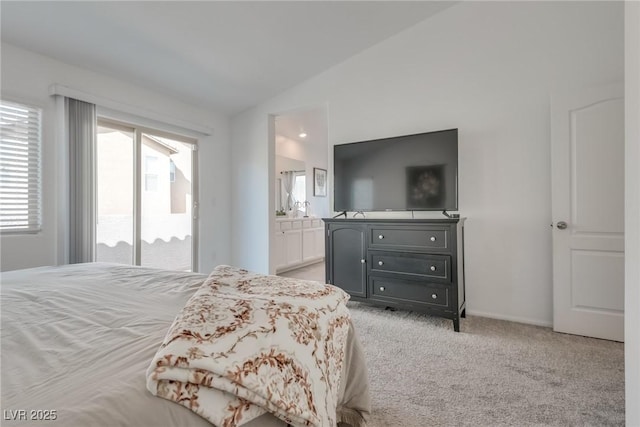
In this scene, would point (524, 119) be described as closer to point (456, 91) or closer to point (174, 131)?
point (456, 91)

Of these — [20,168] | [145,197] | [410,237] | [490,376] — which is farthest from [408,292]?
[20,168]

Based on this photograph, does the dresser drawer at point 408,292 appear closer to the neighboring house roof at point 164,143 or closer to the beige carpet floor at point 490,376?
the beige carpet floor at point 490,376

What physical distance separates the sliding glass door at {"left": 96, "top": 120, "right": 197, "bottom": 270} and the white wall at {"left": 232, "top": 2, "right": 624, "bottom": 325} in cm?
248

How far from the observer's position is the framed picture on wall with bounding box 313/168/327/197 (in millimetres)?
6602

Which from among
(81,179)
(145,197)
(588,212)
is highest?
(81,179)

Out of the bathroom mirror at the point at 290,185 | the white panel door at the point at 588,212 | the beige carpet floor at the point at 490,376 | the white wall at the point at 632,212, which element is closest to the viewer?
the white wall at the point at 632,212

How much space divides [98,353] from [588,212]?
3.17 meters

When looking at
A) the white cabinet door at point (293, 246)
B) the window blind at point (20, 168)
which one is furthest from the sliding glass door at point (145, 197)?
the white cabinet door at point (293, 246)

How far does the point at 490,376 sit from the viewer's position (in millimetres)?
1831

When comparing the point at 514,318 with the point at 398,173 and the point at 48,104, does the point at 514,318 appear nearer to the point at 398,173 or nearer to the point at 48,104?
the point at 398,173

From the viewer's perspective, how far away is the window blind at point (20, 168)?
2.39 metres

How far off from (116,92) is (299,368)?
350 centimetres

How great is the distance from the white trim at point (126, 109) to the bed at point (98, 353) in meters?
1.91

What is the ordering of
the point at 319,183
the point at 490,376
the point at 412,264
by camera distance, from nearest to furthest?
1. the point at 490,376
2. the point at 412,264
3. the point at 319,183
